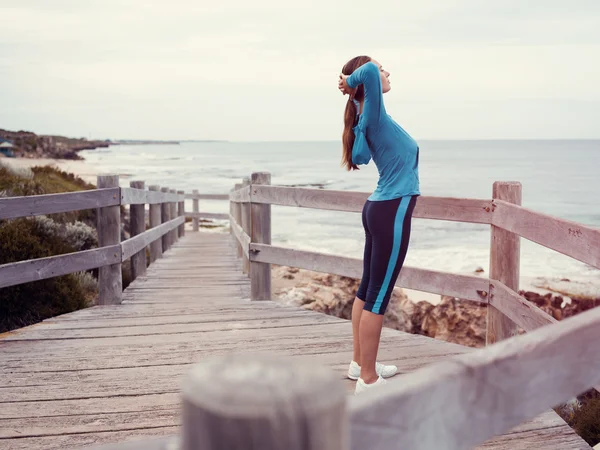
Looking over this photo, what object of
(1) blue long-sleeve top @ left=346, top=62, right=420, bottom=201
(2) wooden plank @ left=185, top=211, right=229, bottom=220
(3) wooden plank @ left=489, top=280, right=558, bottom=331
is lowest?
(2) wooden plank @ left=185, top=211, right=229, bottom=220

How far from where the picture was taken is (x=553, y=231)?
3012 millimetres

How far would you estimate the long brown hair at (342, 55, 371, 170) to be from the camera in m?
3.17

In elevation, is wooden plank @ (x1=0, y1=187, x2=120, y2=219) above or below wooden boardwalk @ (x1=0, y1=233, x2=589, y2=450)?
above

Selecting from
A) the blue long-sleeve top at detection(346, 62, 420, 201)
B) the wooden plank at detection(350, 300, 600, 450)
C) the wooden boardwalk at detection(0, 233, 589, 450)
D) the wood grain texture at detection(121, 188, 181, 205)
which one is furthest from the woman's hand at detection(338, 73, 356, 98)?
the wood grain texture at detection(121, 188, 181, 205)

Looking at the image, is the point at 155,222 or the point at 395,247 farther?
the point at 155,222

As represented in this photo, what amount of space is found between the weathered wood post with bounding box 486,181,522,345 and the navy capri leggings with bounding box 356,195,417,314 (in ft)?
2.87

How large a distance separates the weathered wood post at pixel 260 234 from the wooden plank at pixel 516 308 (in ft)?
7.75

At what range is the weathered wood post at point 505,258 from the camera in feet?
12.1

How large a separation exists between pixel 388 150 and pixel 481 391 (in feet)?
7.70

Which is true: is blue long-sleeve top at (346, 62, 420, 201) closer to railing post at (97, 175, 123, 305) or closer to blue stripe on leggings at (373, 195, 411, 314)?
blue stripe on leggings at (373, 195, 411, 314)

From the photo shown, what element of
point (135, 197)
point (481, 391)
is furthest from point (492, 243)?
point (135, 197)

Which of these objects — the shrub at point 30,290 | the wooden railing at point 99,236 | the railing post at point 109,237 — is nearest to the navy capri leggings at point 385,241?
the wooden railing at point 99,236

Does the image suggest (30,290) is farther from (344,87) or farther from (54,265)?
(344,87)

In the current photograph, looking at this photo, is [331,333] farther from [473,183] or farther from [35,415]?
[473,183]
